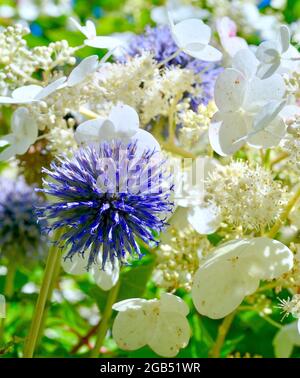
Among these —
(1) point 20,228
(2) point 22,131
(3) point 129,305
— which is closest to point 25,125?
(2) point 22,131

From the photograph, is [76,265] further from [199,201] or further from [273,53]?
[273,53]

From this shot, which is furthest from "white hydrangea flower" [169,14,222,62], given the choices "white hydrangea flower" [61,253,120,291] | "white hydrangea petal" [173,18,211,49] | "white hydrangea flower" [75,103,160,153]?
"white hydrangea flower" [61,253,120,291]

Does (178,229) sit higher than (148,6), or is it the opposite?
(178,229)

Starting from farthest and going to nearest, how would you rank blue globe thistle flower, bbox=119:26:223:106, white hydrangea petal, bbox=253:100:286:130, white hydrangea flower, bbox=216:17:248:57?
blue globe thistle flower, bbox=119:26:223:106, white hydrangea flower, bbox=216:17:248:57, white hydrangea petal, bbox=253:100:286:130

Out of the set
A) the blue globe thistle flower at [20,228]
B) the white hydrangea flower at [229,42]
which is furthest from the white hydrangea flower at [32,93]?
the blue globe thistle flower at [20,228]

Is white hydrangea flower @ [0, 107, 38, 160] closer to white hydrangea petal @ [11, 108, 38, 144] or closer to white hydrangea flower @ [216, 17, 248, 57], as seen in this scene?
white hydrangea petal @ [11, 108, 38, 144]
